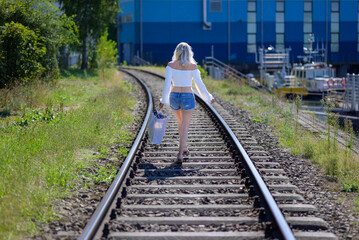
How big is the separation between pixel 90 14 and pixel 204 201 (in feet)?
92.7

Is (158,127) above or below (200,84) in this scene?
below

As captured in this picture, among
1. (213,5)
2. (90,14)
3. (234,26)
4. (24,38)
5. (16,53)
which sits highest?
(213,5)

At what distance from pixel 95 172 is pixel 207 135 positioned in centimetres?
386

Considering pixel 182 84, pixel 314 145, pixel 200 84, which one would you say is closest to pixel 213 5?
pixel 314 145

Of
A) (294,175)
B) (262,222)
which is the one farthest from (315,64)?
(262,222)

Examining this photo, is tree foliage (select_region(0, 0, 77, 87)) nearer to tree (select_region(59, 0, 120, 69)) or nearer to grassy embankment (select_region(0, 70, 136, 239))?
grassy embankment (select_region(0, 70, 136, 239))

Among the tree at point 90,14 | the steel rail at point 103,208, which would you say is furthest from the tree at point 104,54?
the steel rail at point 103,208

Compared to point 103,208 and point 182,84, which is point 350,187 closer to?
point 182,84

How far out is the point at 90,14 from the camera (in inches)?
1304

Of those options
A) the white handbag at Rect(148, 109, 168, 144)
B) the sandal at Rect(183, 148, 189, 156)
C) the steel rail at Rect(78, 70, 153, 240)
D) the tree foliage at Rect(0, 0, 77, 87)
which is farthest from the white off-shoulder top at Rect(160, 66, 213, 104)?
the tree foliage at Rect(0, 0, 77, 87)

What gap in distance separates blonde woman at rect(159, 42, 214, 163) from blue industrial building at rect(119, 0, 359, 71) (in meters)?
47.3

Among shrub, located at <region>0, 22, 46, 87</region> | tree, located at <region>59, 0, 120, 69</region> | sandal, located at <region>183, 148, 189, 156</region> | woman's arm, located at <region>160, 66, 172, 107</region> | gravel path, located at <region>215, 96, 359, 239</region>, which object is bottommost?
gravel path, located at <region>215, 96, 359, 239</region>

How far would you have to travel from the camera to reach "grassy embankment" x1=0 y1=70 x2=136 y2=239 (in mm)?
6129

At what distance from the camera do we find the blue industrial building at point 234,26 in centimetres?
5619
